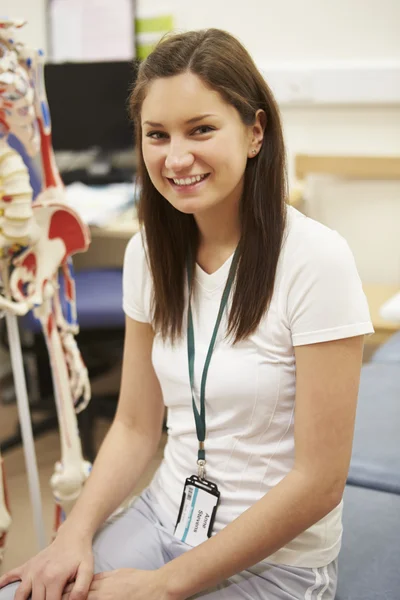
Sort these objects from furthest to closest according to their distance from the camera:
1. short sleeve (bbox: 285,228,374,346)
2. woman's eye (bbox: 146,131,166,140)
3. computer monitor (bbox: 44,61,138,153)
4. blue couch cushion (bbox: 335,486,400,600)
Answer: computer monitor (bbox: 44,61,138,153) → blue couch cushion (bbox: 335,486,400,600) → woman's eye (bbox: 146,131,166,140) → short sleeve (bbox: 285,228,374,346)

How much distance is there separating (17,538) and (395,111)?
7.33 ft

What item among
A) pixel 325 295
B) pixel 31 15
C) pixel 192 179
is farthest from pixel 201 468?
pixel 31 15

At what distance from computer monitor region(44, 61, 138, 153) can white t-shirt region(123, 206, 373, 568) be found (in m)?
2.20

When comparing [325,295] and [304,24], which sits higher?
[304,24]

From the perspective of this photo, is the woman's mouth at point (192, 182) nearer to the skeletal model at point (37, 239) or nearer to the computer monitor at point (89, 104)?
the skeletal model at point (37, 239)

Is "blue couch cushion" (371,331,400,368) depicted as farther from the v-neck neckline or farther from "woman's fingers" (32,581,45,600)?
"woman's fingers" (32,581,45,600)

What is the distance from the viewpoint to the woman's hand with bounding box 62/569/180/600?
1.07 metres

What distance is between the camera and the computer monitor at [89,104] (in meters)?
3.23

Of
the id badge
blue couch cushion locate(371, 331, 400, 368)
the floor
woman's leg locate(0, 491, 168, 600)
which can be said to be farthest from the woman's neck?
blue couch cushion locate(371, 331, 400, 368)

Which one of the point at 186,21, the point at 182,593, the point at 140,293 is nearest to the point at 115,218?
the point at 186,21

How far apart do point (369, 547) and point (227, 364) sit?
53 centimetres

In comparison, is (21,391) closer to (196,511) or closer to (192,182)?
(196,511)

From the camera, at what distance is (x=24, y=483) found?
104 inches

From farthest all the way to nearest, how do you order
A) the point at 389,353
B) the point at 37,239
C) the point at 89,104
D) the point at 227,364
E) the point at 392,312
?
the point at 89,104
the point at 392,312
the point at 389,353
the point at 37,239
the point at 227,364
